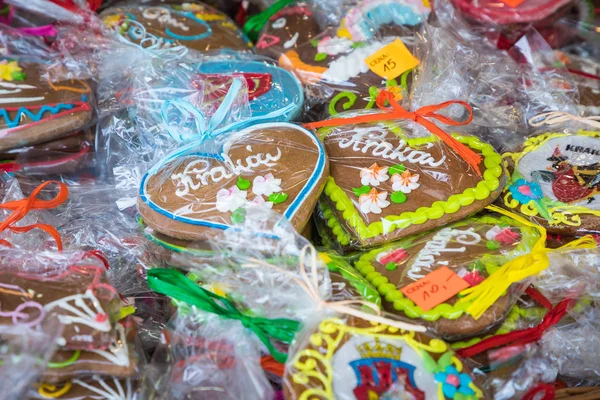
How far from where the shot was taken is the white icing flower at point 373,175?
165 centimetres

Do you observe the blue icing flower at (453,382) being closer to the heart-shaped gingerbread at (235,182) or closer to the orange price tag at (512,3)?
the heart-shaped gingerbread at (235,182)

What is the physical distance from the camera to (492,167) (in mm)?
1695

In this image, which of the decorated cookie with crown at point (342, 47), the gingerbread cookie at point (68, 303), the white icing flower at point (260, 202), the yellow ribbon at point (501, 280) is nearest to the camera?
the gingerbread cookie at point (68, 303)

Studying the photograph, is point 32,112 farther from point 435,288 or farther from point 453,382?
point 453,382

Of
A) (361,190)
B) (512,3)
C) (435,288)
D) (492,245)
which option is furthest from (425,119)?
(512,3)

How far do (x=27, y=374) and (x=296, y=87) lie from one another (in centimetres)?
113

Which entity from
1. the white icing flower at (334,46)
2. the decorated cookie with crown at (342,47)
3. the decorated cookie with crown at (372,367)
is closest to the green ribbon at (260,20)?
the decorated cookie with crown at (342,47)

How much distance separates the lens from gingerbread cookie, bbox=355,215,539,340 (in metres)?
1.39

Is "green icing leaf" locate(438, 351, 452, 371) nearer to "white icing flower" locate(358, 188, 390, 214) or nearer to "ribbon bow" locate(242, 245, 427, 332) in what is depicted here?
"ribbon bow" locate(242, 245, 427, 332)

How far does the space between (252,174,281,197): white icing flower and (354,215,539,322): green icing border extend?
281mm

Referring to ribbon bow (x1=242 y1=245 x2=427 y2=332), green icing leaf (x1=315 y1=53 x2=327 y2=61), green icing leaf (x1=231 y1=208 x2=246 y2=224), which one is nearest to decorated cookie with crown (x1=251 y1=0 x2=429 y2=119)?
green icing leaf (x1=315 y1=53 x2=327 y2=61)

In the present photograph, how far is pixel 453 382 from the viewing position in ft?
4.16

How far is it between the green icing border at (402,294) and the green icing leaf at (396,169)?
0.18 meters

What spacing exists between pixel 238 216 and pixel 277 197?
4.8 inches
